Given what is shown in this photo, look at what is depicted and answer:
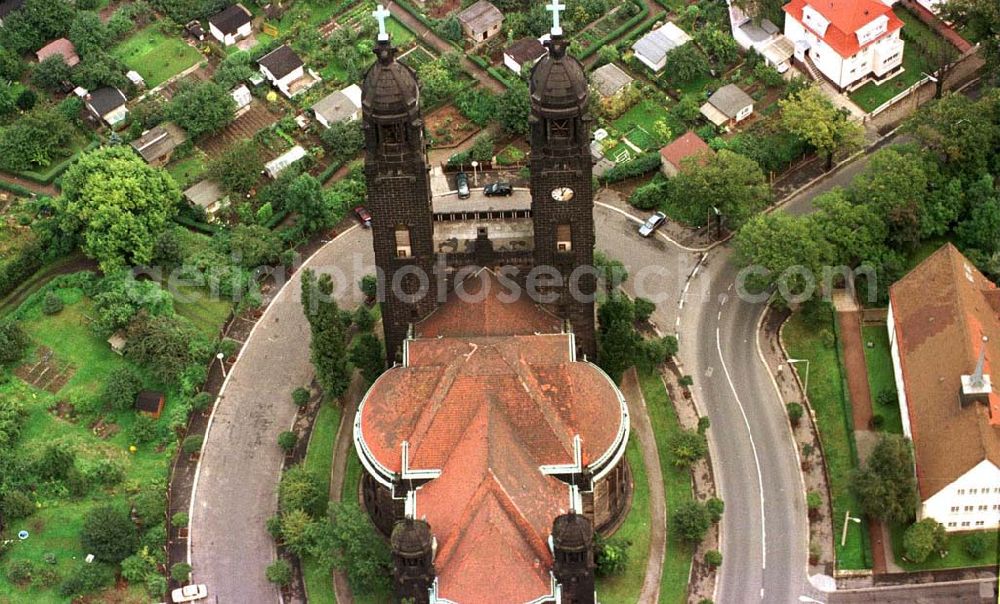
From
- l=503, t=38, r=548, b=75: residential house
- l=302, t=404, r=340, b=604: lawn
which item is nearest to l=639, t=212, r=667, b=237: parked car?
l=503, t=38, r=548, b=75: residential house

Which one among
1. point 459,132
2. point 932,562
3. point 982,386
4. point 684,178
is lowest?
point 932,562

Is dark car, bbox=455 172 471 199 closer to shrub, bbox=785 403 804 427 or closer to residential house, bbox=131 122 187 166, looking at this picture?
residential house, bbox=131 122 187 166

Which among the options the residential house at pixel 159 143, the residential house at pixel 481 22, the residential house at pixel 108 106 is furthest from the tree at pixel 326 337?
the residential house at pixel 481 22

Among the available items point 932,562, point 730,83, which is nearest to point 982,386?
point 932,562

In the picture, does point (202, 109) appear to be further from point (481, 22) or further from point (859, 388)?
point (859, 388)

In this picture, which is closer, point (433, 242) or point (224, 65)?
point (433, 242)

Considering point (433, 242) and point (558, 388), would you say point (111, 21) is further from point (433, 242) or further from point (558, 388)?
point (558, 388)

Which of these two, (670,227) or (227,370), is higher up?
(670,227)
